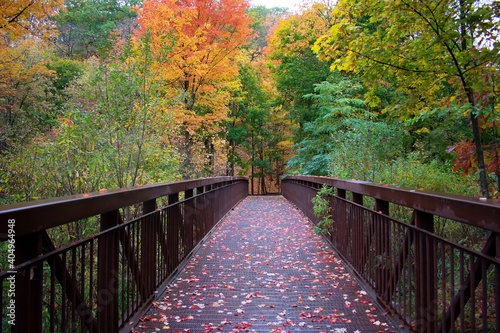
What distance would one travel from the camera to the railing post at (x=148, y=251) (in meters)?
3.30

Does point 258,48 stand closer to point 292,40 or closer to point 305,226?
point 292,40

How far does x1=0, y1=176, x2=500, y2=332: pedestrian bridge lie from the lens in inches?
70.7

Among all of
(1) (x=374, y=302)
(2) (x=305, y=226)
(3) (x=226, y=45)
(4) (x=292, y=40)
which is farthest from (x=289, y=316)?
(4) (x=292, y=40)

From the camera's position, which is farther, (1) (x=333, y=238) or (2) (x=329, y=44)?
(1) (x=333, y=238)

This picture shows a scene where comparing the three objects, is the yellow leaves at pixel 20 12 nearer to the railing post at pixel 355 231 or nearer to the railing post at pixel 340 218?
the railing post at pixel 340 218

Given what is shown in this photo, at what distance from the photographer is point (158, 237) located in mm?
3838

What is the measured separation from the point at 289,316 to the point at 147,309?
1320mm

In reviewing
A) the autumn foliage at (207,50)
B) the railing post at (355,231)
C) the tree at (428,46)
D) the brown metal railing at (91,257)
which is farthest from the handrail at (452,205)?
the autumn foliage at (207,50)

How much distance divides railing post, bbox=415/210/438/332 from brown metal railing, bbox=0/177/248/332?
7.05 ft

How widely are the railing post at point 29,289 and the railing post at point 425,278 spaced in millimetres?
2258

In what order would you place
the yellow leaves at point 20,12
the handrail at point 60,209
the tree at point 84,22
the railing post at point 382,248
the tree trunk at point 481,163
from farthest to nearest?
the tree at point 84,22, the yellow leaves at point 20,12, the tree trunk at point 481,163, the railing post at point 382,248, the handrail at point 60,209

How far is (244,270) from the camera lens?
4.82m

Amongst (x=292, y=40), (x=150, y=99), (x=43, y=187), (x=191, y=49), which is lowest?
(x=43, y=187)

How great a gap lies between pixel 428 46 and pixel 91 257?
4398 mm
